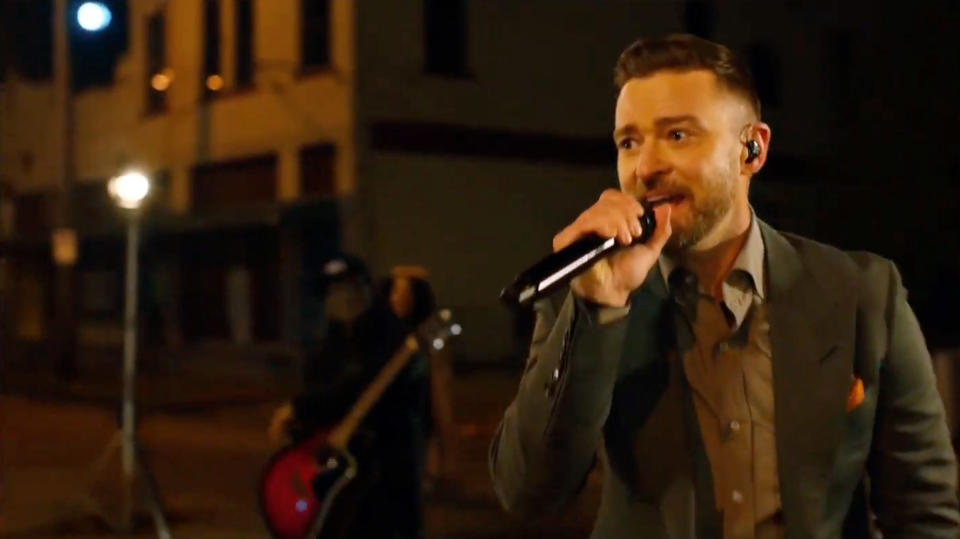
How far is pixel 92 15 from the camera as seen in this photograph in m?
10.2

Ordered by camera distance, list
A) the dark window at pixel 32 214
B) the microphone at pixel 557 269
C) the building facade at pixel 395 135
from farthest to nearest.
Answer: the dark window at pixel 32 214 < the building facade at pixel 395 135 < the microphone at pixel 557 269

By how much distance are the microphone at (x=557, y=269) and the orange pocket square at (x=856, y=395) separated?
0.47 metres

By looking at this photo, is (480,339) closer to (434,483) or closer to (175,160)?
(175,160)

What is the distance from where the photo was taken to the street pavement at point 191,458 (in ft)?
27.7

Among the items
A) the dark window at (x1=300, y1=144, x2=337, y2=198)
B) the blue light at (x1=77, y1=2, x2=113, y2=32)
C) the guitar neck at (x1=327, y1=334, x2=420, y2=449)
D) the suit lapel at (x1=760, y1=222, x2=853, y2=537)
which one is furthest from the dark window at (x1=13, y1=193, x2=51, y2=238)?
the suit lapel at (x1=760, y1=222, x2=853, y2=537)

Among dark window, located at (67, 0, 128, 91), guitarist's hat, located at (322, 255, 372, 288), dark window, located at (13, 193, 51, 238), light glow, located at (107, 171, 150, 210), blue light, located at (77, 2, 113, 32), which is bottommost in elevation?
guitarist's hat, located at (322, 255, 372, 288)

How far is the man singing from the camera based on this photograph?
5.54 feet

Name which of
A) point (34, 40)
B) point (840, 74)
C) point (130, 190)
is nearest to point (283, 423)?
point (130, 190)

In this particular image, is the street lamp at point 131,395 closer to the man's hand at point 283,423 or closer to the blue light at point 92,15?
the blue light at point 92,15

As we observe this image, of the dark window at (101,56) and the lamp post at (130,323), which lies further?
the dark window at (101,56)

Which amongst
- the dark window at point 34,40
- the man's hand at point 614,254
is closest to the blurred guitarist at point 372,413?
the man's hand at point 614,254

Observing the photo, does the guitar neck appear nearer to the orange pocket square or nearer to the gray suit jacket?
the gray suit jacket

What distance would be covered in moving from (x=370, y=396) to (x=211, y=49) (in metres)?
18.3

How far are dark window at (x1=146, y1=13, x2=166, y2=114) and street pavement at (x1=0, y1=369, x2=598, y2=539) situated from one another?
5436 mm
